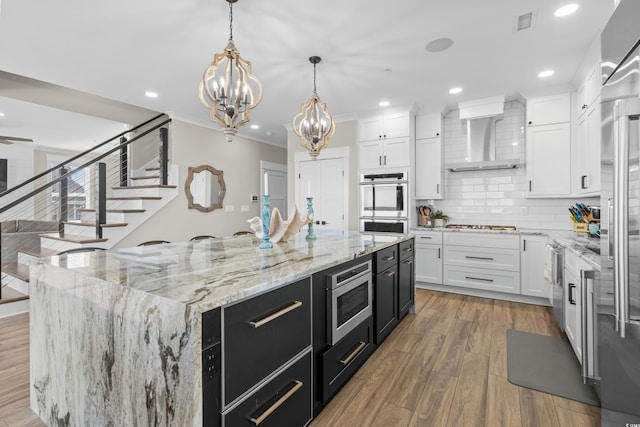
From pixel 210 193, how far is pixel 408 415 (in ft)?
15.4

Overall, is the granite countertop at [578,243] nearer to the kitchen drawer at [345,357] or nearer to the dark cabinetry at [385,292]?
the dark cabinetry at [385,292]

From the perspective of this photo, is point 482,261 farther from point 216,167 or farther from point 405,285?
point 216,167

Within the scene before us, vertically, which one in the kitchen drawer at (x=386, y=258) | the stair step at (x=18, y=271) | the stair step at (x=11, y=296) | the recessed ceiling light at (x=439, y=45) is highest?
the recessed ceiling light at (x=439, y=45)

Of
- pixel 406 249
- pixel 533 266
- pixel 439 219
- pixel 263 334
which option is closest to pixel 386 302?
pixel 406 249

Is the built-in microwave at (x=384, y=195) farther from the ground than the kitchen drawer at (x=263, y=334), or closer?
farther from the ground

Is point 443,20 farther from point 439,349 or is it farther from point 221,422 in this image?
point 221,422

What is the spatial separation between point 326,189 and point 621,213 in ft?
14.4

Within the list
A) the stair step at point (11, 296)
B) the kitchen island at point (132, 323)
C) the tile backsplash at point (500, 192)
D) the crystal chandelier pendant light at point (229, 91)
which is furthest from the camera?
the tile backsplash at point (500, 192)

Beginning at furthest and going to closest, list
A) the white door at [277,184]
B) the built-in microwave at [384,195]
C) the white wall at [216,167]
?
the white door at [277,184] < the white wall at [216,167] < the built-in microwave at [384,195]

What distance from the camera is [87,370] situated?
1397mm

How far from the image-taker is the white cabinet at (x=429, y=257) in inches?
174

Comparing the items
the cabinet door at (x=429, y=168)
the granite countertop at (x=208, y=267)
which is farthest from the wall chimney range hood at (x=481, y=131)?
the granite countertop at (x=208, y=267)

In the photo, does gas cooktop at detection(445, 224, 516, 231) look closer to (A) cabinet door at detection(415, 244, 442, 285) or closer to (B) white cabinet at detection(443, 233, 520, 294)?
(B) white cabinet at detection(443, 233, 520, 294)

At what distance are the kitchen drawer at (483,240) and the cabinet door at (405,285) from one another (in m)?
1.32
